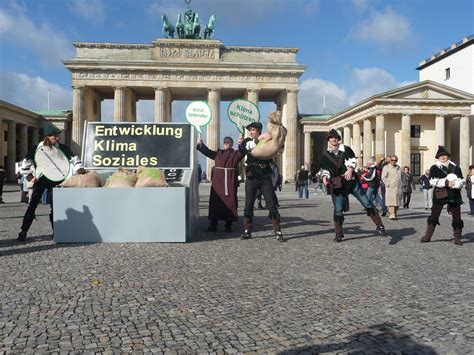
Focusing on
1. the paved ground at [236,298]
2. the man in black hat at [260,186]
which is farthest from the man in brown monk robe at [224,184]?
the paved ground at [236,298]

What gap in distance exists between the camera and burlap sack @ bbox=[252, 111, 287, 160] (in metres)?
7.61

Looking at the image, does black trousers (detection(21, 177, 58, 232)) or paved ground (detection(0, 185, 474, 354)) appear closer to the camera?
paved ground (detection(0, 185, 474, 354))

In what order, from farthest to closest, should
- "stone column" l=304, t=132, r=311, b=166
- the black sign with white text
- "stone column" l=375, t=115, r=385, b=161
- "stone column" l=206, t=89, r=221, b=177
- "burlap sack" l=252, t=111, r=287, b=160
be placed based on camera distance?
"stone column" l=304, t=132, r=311, b=166
"stone column" l=206, t=89, r=221, b=177
"stone column" l=375, t=115, r=385, b=161
the black sign with white text
"burlap sack" l=252, t=111, r=287, b=160

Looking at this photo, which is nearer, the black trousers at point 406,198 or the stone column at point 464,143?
the black trousers at point 406,198

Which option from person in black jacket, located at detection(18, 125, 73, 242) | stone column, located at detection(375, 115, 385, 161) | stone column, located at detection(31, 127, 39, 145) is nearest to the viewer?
person in black jacket, located at detection(18, 125, 73, 242)

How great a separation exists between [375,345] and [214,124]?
158 feet

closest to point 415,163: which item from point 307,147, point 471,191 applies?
point 307,147

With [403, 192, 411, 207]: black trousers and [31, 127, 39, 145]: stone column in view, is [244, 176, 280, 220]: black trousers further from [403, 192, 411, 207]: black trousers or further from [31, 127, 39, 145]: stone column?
[31, 127, 39, 145]: stone column

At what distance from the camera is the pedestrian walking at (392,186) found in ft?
41.9

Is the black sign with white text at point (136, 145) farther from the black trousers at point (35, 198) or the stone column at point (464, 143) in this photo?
the stone column at point (464, 143)

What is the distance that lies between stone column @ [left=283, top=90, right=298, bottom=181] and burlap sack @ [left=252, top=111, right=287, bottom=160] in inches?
1695

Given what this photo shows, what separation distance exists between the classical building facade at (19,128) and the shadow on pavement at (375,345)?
48125mm

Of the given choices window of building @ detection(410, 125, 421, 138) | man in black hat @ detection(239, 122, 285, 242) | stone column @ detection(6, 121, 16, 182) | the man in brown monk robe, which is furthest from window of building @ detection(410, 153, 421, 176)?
man in black hat @ detection(239, 122, 285, 242)

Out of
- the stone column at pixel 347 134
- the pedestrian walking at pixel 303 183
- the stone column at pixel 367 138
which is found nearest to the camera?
the pedestrian walking at pixel 303 183
